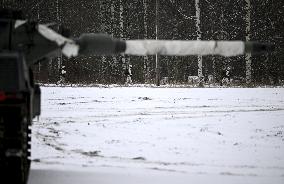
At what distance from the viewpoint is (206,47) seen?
4.36 metres

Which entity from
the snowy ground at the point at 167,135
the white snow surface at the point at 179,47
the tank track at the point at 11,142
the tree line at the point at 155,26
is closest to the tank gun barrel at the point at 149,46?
the white snow surface at the point at 179,47

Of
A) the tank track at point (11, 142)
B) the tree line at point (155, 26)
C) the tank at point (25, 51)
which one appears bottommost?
the tank track at point (11, 142)

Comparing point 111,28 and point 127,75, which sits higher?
point 111,28

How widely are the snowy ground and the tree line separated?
11.3 meters

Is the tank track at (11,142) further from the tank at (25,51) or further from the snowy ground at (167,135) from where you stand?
the snowy ground at (167,135)

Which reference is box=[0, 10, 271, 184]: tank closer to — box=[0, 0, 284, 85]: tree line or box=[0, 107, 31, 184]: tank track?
box=[0, 107, 31, 184]: tank track

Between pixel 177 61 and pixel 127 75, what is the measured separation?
583cm

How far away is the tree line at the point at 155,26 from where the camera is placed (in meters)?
27.4

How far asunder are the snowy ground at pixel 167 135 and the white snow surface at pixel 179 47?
7.00 feet

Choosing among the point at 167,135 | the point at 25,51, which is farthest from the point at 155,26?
the point at 25,51

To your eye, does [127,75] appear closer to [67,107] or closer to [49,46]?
[67,107]

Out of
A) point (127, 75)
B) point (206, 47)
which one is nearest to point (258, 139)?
point (206, 47)

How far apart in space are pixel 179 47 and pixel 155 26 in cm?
2717

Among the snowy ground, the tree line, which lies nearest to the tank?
the snowy ground
